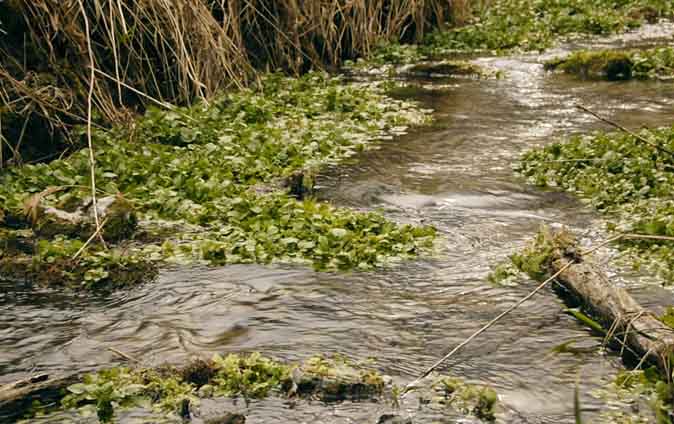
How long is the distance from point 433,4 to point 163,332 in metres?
12.0

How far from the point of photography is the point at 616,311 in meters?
5.47

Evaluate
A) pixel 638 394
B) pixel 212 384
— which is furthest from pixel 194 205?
pixel 638 394

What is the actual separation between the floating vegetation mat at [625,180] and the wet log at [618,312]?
0.72 metres

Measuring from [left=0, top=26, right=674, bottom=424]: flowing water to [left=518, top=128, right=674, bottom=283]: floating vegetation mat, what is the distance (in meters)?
0.22

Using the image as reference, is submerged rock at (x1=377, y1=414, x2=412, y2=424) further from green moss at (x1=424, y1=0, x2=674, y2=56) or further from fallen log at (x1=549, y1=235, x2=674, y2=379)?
green moss at (x1=424, y1=0, x2=674, y2=56)

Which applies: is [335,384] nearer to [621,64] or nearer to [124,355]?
[124,355]

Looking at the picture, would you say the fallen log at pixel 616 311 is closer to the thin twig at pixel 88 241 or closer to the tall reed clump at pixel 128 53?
the thin twig at pixel 88 241

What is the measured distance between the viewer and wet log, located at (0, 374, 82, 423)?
490 centimetres

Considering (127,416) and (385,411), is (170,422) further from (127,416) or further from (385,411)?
(385,411)

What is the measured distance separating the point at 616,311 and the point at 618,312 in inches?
1.2


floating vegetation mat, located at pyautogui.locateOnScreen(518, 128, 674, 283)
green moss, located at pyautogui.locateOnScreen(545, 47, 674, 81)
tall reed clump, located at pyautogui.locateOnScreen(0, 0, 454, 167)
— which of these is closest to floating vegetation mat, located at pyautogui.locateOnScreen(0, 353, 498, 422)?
floating vegetation mat, located at pyautogui.locateOnScreen(518, 128, 674, 283)

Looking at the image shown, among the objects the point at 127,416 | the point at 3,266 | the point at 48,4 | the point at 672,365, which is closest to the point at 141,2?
the point at 48,4

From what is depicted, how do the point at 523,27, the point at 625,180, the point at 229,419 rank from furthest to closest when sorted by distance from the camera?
the point at 523,27 → the point at 625,180 → the point at 229,419

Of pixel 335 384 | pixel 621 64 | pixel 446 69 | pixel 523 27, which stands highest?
pixel 523 27
